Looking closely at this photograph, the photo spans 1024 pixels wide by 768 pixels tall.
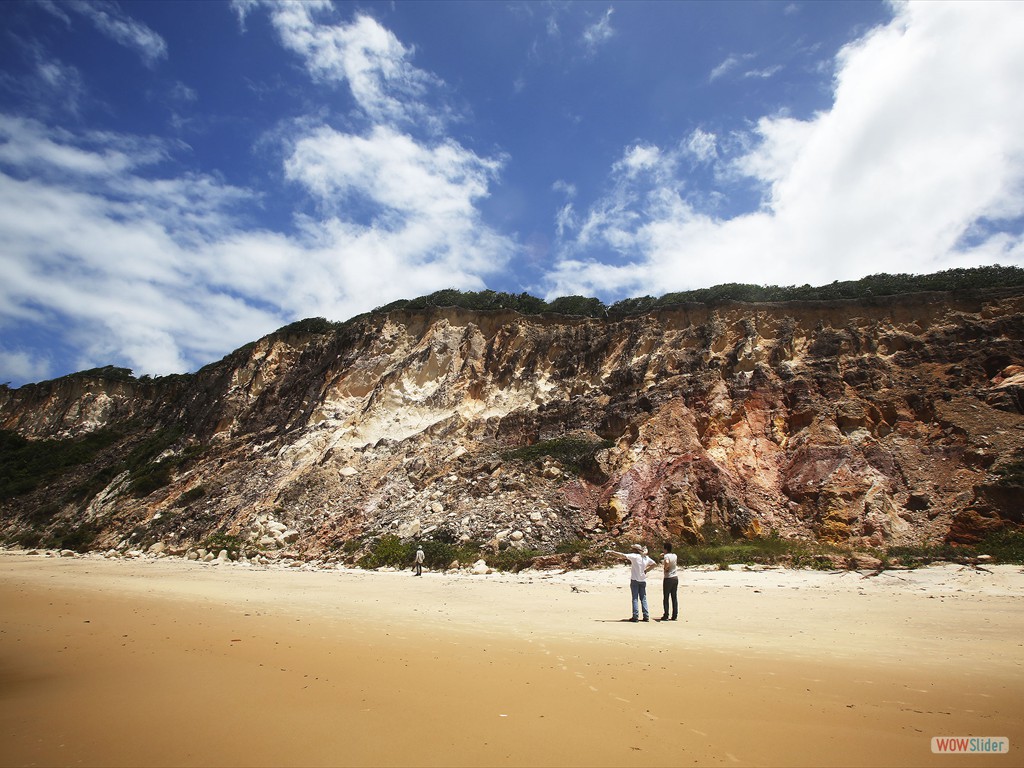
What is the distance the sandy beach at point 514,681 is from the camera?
4102 mm

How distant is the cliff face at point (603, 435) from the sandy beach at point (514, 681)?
777 cm

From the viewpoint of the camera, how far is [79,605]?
11.8m

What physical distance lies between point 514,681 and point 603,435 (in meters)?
20.6

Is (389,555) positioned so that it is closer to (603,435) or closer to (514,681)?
(603,435)

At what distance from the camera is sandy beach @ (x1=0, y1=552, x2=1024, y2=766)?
4102 millimetres

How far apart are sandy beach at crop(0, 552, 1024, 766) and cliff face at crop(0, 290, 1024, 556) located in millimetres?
7771

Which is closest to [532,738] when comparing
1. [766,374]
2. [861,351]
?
[766,374]

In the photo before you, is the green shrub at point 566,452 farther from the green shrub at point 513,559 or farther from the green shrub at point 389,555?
the green shrub at point 389,555

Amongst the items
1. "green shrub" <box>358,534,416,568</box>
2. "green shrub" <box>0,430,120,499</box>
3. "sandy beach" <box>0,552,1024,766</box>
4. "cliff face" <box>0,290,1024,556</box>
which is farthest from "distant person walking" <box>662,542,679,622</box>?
"green shrub" <box>0,430,120,499</box>

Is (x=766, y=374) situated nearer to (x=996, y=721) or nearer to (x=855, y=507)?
(x=855, y=507)

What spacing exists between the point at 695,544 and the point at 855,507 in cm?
562

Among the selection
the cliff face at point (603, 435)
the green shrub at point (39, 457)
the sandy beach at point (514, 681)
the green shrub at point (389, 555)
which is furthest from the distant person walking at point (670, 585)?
the green shrub at point (39, 457)

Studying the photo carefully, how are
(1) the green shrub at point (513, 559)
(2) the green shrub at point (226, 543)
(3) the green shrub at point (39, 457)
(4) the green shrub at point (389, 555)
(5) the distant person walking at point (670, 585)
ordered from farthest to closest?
(3) the green shrub at point (39, 457)
(2) the green shrub at point (226, 543)
(4) the green shrub at point (389, 555)
(1) the green shrub at point (513, 559)
(5) the distant person walking at point (670, 585)

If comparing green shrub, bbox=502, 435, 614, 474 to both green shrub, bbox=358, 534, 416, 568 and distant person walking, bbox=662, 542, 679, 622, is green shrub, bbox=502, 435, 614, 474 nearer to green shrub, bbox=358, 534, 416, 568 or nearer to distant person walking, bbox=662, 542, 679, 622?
green shrub, bbox=358, 534, 416, 568
